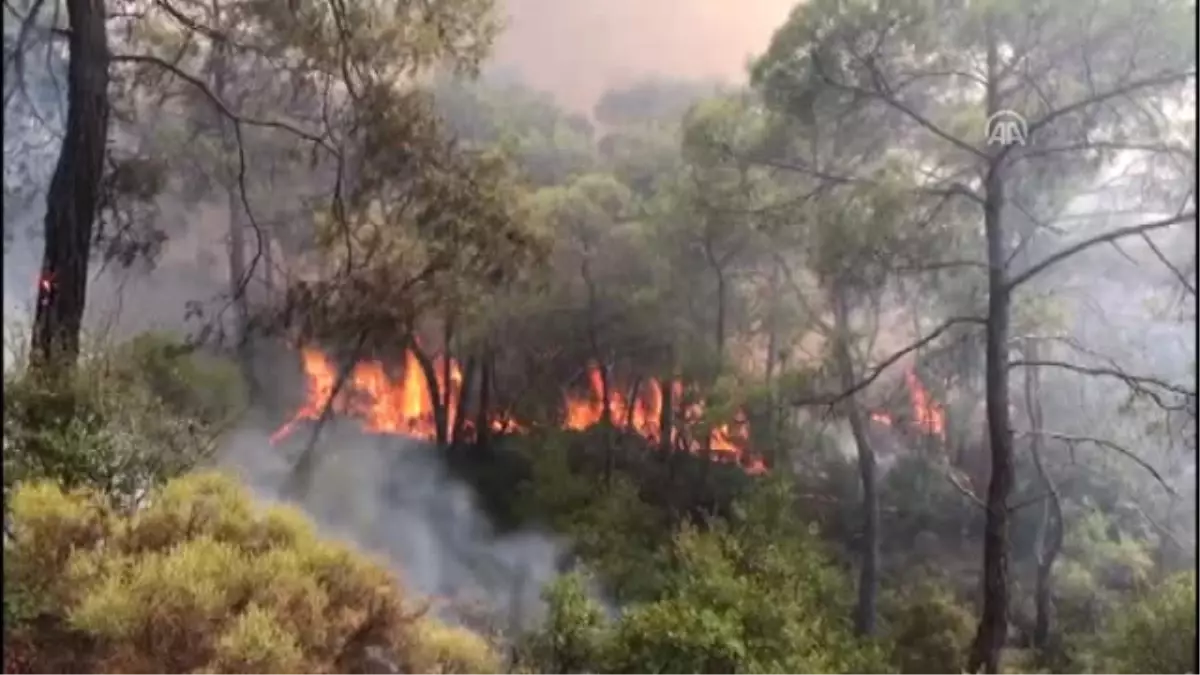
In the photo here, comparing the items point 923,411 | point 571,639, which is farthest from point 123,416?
point 923,411

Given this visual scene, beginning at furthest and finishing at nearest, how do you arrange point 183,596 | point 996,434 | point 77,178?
point 996,434 < point 77,178 < point 183,596

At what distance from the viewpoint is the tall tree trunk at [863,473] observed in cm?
335

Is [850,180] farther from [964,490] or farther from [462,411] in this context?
[462,411]

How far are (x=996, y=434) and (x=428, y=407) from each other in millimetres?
1636

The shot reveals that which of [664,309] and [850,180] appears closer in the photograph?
[850,180]

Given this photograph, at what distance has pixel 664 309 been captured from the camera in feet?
11.3

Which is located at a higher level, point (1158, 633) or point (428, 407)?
point (428, 407)

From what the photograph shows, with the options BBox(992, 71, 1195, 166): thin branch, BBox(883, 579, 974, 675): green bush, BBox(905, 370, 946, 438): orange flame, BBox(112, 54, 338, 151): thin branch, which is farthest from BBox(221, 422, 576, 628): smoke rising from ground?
BBox(992, 71, 1195, 166): thin branch

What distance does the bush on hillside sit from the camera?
2199mm

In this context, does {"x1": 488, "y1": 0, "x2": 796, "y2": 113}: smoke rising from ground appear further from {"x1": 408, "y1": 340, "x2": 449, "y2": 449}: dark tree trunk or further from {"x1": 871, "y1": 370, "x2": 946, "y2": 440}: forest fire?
{"x1": 871, "y1": 370, "x2": 946, "y2": 440}: forest fire

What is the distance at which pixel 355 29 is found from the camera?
3.20 metres

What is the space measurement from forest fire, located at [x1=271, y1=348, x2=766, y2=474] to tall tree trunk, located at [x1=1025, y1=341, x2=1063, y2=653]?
79 cm

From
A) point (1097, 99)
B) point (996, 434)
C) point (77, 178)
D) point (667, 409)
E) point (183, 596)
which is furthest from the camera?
point (667, 409)

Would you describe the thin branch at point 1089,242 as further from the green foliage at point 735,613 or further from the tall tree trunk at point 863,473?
the green foliage at point 735,613
